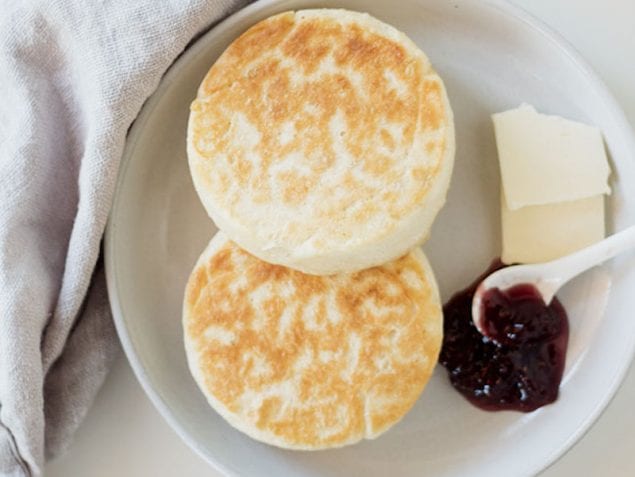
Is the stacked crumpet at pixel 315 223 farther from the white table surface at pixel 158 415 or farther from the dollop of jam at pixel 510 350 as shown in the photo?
the white table surface at pixel 158 415

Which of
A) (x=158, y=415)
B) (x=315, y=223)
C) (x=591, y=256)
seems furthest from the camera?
(x=158, y=415)

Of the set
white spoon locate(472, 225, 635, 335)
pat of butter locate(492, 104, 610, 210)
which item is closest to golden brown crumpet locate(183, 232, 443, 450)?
white spoon locate(472, 225, 635, 335)

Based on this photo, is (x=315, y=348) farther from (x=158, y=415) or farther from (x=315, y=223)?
(x=158, y=415)

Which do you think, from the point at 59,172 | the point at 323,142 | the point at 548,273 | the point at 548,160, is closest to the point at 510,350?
the point at 548,273

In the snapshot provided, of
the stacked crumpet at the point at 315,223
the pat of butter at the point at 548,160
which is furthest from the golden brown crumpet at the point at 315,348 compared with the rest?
the pat of butter at the point at 548,160

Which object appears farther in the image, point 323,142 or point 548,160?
point 548,160

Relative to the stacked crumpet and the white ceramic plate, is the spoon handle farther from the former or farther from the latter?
the stacked crumpet

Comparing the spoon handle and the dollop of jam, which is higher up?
the spoon handle
